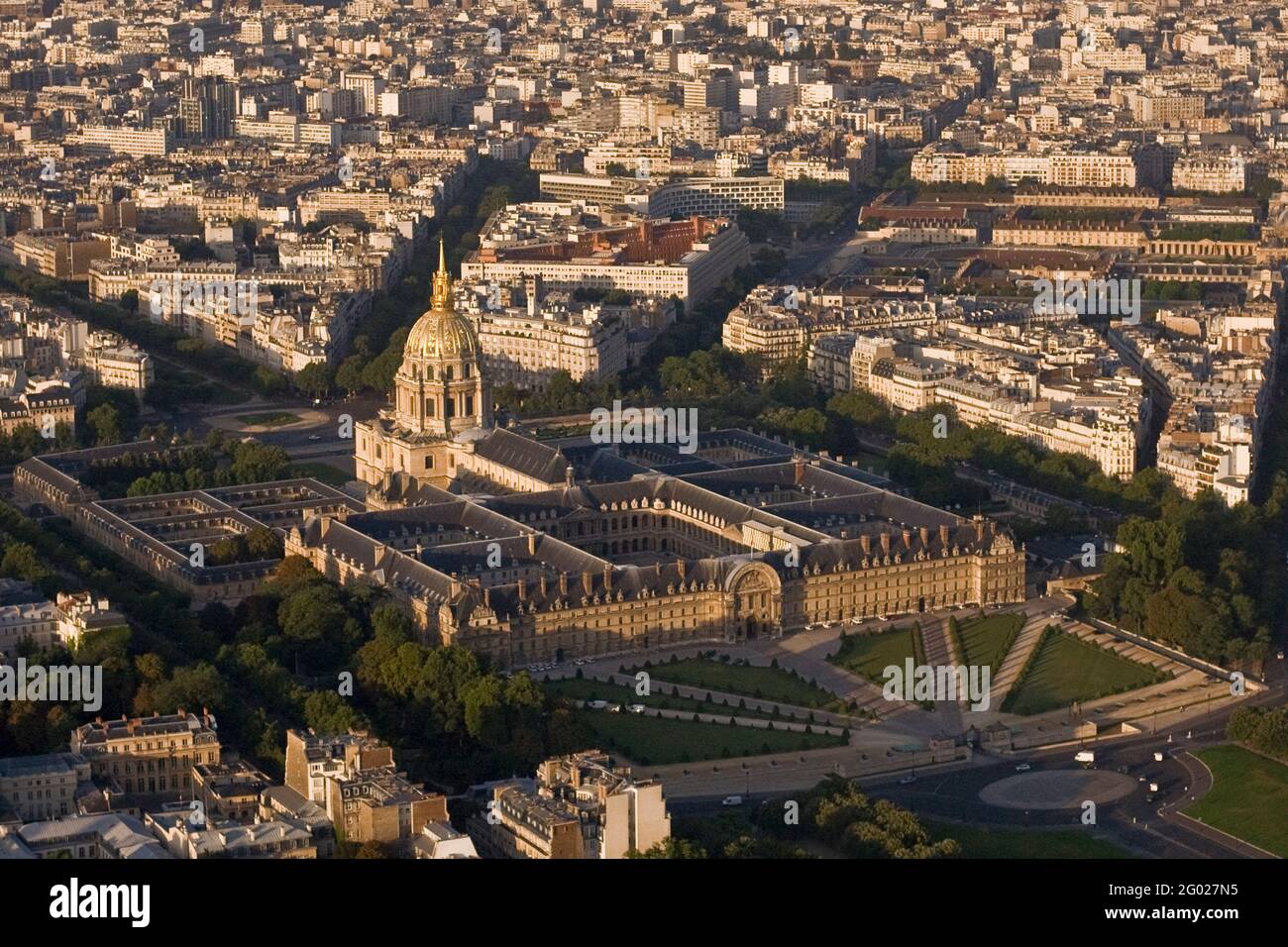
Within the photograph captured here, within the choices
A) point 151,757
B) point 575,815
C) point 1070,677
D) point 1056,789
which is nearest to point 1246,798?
point 1056,789

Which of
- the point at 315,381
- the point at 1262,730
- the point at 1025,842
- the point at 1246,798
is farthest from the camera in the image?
the point at 315,381

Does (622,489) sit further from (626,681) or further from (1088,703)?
(1088,703)

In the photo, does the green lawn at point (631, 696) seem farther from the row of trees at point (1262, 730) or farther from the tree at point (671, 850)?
the tree at point (671, 850)

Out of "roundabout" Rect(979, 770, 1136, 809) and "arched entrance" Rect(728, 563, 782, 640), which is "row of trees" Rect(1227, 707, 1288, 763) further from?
"arched entrance" Rect(728, 563, 782, 640)

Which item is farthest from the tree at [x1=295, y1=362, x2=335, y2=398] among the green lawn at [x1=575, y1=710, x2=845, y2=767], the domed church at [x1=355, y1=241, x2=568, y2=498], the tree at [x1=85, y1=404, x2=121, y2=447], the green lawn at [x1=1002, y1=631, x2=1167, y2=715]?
the green lawn at [x1=575, y1=710, x2=845, y2=767]
